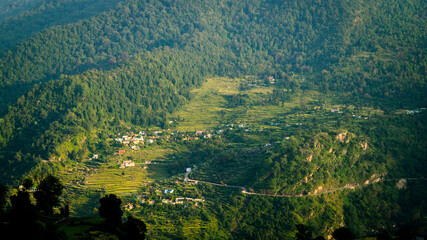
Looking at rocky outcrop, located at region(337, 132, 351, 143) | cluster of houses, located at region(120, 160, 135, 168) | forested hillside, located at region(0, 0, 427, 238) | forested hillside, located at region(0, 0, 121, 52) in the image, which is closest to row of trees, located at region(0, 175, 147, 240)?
forested hillside, located at region(0, 0, 427, 238)

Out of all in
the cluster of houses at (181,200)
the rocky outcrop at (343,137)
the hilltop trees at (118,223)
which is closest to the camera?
the hilltop trees at (118,223)

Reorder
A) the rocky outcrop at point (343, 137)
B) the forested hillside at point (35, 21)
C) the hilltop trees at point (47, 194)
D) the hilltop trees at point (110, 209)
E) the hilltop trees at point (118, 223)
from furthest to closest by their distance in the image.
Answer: the forested hillside at point (35, 21), the rocky outcrop at point (343, 137), the hilltop trees at point (47, 194), the hilltop trees at point (110, 209), the hilltop trees at point (118, 223)

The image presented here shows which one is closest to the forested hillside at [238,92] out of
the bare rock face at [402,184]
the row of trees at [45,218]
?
the bare rock face at [402,184]

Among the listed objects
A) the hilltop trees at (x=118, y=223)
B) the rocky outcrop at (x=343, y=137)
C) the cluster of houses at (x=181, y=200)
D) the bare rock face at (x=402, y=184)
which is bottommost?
the bare rock face at (x=402, y=184)

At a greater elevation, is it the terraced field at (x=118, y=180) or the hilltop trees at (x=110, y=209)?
the hilltop trees at (x=110, y=209)

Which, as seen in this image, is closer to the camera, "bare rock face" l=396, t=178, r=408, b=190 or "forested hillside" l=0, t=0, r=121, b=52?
"bare rock face" l=396, t=178, r=408, b=190

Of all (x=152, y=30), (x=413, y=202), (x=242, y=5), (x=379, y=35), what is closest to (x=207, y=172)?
(x=413, y=202)

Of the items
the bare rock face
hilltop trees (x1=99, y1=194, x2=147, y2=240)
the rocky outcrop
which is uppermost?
hilltop trees (x1=99, y1=194, x2=147, y2=240)

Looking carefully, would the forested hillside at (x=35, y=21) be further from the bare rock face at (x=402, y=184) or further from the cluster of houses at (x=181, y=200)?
the bare rock face at (x=402, y=184)

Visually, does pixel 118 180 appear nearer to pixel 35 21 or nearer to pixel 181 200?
pixel 181 200

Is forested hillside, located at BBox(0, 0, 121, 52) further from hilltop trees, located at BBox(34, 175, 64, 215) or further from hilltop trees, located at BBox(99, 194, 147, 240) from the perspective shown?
hilltop trees, located at BBox(99, 194, 147, 240)

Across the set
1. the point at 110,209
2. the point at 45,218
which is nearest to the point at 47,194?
the point at 45,218
